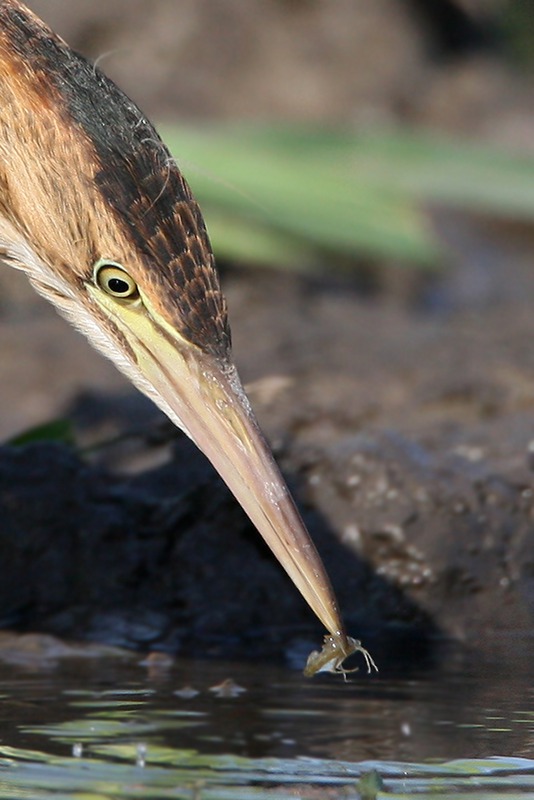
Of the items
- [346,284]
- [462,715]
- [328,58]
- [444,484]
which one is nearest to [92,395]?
[444,484]

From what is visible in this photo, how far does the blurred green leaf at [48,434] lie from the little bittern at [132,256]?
3.31 feet

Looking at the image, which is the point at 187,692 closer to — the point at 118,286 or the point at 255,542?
the point at 255,542

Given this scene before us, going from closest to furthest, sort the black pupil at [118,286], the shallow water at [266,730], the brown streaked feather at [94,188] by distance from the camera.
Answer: the shallow water at [266,730] < the brown streaked feather at [94,188] < the black pupil at [118,286]

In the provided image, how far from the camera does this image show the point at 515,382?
18.4 feet

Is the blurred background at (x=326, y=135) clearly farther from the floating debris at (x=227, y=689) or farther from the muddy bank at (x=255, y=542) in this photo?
the floating debris at (x=227, y=689)

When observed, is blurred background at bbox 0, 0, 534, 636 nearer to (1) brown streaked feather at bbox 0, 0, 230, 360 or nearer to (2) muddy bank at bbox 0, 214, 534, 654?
(2) muddy bank at bbox 0, 214, 534, 654

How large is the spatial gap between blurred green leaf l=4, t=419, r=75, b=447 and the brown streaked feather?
3.50ft

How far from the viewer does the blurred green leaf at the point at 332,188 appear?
6984mm

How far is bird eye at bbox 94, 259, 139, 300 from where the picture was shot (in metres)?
3.37

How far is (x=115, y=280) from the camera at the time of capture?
3.41m

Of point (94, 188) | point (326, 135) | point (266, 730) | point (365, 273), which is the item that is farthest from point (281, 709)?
point (326, 135)

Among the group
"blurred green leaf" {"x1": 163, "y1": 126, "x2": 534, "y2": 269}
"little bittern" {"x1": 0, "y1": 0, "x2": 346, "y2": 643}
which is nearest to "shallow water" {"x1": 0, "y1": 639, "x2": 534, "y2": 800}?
"little bittern" {"x1": 0, "y1": 0, "x2": 346, "y2": 643}

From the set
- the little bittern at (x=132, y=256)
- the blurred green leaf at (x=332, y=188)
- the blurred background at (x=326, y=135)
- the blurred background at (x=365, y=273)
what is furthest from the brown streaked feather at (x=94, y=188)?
the blurred green leaf at (x=332, y=188)

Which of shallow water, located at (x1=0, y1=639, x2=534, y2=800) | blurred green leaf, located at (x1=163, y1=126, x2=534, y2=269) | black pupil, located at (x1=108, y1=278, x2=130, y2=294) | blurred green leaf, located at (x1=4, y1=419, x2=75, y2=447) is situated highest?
blurred green leaf, located at (x1=163, y1=126, x2=534, y2=269)
